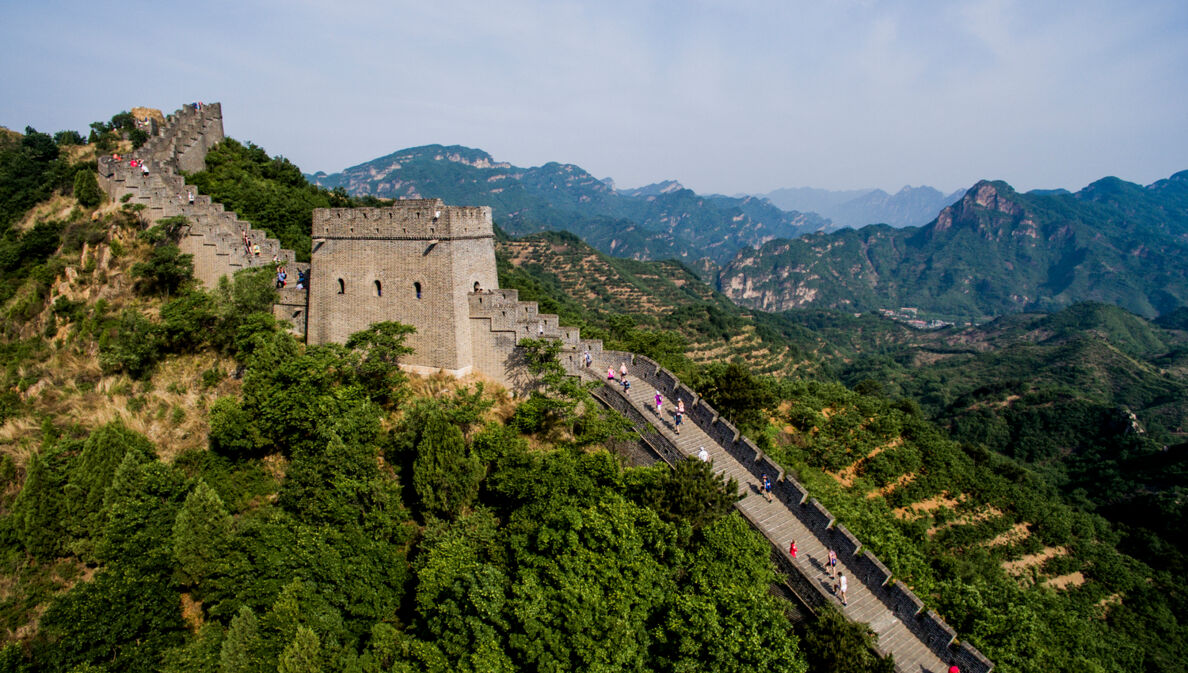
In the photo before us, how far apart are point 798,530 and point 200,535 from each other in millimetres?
19091

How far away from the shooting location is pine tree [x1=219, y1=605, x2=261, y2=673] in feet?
48.0

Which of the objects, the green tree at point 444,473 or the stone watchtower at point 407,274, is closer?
the green tree at point 444,473

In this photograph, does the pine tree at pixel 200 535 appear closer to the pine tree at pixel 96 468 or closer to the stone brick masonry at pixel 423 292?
the pine tree at pixel 96 468

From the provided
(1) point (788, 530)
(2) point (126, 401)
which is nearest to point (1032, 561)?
(1) point (788, 530)

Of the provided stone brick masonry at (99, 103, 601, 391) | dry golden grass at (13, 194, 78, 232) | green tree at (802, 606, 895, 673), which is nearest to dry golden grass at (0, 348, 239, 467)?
stone brick masonry at (99, 103, 601, 391)

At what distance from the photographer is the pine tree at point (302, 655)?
14031 mm

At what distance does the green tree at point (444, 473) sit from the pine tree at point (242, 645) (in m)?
5.34

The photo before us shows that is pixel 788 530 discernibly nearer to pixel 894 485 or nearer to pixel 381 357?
pixel 381 357

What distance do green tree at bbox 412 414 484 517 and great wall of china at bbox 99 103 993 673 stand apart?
15.8ft

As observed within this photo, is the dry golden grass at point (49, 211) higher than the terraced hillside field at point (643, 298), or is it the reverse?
the dry golden grass at point (49, 211)

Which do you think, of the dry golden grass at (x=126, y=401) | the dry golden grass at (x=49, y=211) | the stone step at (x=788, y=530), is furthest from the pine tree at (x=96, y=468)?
the dry golden grass at (x=49, y=211)

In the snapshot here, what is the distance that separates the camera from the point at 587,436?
2048cm

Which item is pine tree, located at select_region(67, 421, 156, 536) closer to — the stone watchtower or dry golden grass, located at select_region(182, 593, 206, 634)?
dry golden grass, located at select_region(182, 593, 206, 634)

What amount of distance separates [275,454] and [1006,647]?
26.0 m
